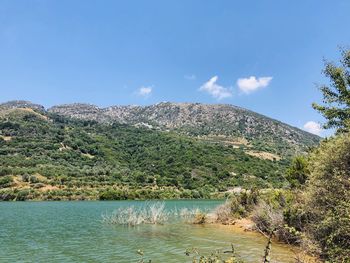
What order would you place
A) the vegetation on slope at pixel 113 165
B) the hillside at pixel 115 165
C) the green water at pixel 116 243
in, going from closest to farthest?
the green water at pixel 116 243, the vegetation on slope at pixel 113 165, the hillside at pixel 115 165

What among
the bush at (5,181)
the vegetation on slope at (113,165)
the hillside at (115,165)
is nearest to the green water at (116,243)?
the hillside at (115,165)

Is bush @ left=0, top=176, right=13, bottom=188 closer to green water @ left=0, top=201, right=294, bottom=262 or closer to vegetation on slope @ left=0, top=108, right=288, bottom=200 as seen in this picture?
vegetation on slope @ left=0, top=108, right=288, bottom=200

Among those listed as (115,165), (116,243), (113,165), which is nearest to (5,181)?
(113,165)

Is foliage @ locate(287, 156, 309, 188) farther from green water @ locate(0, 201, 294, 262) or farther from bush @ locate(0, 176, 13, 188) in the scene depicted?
bush @ locate(0, 176, 13, 188)

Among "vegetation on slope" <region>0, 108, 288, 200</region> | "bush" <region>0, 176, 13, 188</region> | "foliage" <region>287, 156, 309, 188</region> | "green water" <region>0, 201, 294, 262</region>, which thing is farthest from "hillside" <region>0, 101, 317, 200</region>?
"green water" <region>0, 201, 294, 262</region>

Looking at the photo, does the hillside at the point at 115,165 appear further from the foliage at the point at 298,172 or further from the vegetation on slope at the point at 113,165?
the foliage at the point at 298,172

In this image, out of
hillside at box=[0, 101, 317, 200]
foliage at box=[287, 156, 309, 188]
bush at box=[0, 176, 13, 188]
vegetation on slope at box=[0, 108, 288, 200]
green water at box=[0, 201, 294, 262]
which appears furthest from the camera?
hillside at box=[0, 101, 317, 200]

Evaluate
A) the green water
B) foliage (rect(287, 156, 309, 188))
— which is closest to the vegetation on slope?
foliage (rect(287, 156, 309, 188))

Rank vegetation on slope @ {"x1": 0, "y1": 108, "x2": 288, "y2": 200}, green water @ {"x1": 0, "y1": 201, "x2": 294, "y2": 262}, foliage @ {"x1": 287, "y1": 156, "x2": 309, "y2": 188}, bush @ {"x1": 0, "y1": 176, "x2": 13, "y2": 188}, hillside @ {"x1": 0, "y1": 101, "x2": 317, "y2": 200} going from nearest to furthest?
green water @ {"x1": 0, "y1": 201, "x2": 294, "y2": 262}, foliage @ {"x1": 287, "y1": 156, "x2": 309, "y2": 188}, bush @ {"x1": 0, "y1": 176, "x2": 13, "y2": 188}, vegetation on slope @ {"x1": 0, "y1": 108, "x2": 288, "y2": 200}, hillside @ {"x1": 0, "y1": 101, "x2": 317, "y2": 200}

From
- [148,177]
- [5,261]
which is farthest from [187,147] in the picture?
[5,261]

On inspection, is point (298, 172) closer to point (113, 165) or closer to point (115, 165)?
point (115, 165)

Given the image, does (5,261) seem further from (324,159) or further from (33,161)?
(33,161)

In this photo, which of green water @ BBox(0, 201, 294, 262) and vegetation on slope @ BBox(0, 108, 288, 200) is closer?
green water @ BBox(0, 201, 294, 262)

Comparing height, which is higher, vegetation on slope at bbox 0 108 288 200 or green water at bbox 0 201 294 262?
vegetation on slope at bbox 0 108 288 200
